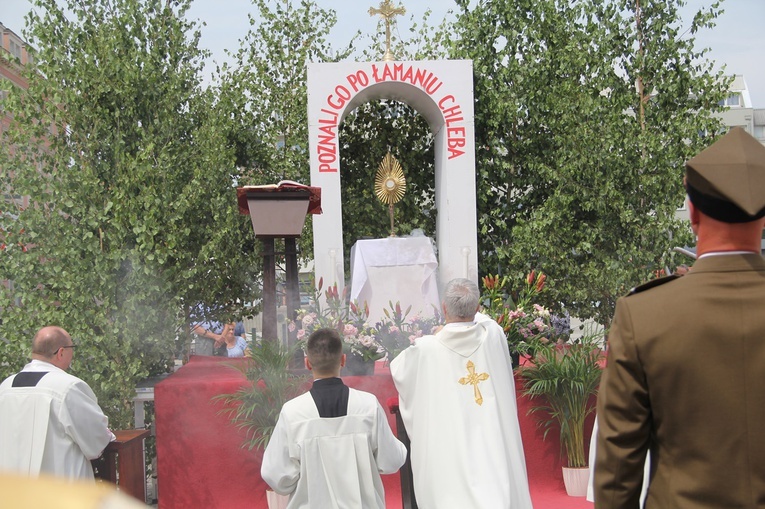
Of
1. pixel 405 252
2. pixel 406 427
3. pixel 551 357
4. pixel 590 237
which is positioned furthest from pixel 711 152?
pixel 590 237

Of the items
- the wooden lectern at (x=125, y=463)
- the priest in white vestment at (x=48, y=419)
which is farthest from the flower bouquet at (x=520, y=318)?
the priest in white vestment at (x=48, y=419)

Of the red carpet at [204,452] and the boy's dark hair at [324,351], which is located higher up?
the boy's dark hair at [324,351]

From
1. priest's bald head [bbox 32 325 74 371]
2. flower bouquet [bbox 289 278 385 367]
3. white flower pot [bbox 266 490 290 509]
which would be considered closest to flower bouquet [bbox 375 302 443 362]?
flower bouquet [bbox 289 278 385 367]

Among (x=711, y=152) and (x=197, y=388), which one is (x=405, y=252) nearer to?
(x=197, y=388)

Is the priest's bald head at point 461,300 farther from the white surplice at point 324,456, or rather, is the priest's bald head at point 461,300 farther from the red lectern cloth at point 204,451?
the red lectern cloth at point 204,451

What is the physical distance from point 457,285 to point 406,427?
101 cm

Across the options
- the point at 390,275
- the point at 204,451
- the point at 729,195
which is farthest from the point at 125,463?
the point at 729,195

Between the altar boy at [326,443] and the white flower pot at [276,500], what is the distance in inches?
108

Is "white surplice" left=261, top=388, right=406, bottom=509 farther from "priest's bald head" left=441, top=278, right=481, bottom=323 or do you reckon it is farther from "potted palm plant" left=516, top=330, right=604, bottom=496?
"potted palm plant" left=516, top=330, right=604, bottom=496

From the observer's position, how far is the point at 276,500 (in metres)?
7.21

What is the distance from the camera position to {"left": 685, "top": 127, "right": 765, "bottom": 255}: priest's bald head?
8.48 ft

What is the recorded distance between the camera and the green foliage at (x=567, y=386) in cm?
737

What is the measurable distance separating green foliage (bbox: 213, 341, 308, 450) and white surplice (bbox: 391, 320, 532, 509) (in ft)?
5.42

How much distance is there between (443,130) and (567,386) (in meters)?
5.09
